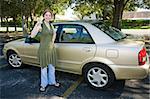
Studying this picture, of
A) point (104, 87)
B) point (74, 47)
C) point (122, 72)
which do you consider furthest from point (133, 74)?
point (74, 47)

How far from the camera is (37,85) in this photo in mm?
5793

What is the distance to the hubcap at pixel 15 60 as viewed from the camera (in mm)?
7023

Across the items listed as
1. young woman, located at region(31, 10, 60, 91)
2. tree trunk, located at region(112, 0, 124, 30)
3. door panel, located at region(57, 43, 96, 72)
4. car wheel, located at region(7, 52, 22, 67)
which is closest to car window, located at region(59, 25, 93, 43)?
door panel, located at region(57, 43, 96, 72)

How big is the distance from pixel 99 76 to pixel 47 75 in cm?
114

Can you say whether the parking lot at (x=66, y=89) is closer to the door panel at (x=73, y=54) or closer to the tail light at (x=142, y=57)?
the door panel at (x=73, y=54)

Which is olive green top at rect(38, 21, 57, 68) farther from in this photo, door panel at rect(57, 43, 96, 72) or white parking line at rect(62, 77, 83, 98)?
white parking line at rect(62, 77, 83, 98)

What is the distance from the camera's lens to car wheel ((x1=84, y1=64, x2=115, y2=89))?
5.28m

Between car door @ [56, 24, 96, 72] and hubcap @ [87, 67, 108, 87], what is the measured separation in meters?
0.29

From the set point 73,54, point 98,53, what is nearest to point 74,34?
point 73,54

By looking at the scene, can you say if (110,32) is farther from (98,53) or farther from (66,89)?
(66,89)

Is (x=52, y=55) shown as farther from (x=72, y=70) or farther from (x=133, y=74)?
(x=133, y=74)

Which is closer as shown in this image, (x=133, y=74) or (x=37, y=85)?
(x=133, y=74)

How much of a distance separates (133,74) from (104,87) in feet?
2.28

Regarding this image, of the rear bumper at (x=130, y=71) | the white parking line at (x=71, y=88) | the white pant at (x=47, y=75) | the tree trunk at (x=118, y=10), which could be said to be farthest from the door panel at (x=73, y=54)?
the tree trunk at (x=118, y=10)
